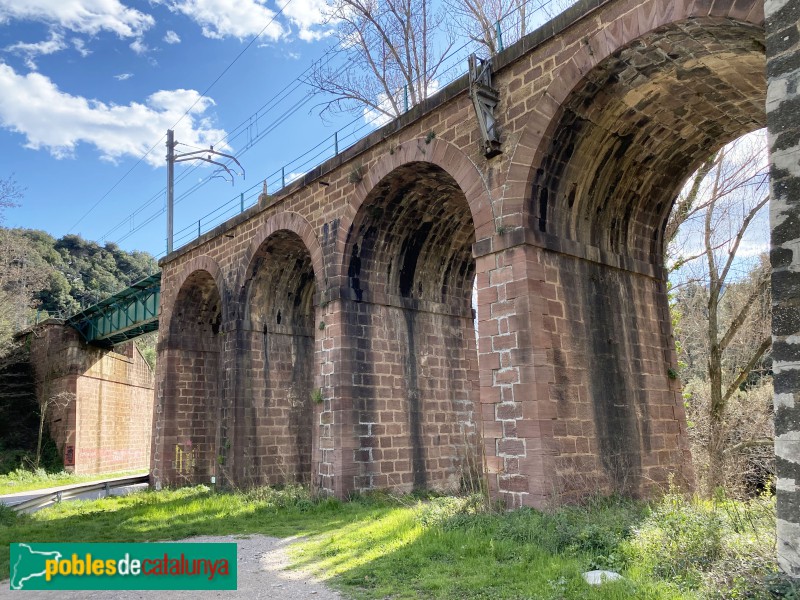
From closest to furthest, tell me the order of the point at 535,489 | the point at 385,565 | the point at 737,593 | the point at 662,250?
the point at 737,593
the point at 385,565
the point at 535,489
the point at 662,250

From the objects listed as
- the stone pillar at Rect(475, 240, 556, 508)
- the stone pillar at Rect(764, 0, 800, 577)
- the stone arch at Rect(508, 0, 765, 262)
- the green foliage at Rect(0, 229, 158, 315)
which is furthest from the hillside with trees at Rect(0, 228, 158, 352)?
the stone pillar at Rect(764, 0, 800, 577)

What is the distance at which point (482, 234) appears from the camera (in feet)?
32.0

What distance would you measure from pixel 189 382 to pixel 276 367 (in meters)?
4.34

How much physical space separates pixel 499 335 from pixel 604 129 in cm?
335

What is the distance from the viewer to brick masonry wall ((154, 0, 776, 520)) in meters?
8.66

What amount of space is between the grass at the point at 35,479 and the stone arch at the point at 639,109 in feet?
73.0

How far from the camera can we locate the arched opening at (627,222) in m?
8.69

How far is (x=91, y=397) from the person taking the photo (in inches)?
1136

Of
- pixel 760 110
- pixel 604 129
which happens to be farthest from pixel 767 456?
pixel 604 129

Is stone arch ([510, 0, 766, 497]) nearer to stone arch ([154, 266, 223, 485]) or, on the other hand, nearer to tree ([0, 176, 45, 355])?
stone arch ([154, 266, 223, 485])

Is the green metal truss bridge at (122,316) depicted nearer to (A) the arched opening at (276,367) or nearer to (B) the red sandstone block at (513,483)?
(A) the arched opening at (276,367)

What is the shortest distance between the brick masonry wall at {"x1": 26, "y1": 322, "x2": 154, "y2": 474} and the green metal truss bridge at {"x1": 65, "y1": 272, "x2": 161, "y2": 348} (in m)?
0.64

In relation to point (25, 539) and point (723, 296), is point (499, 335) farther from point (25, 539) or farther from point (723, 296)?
point (723, 296)

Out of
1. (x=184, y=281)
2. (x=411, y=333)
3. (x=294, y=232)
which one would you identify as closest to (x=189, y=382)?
(x=184, y=281)
